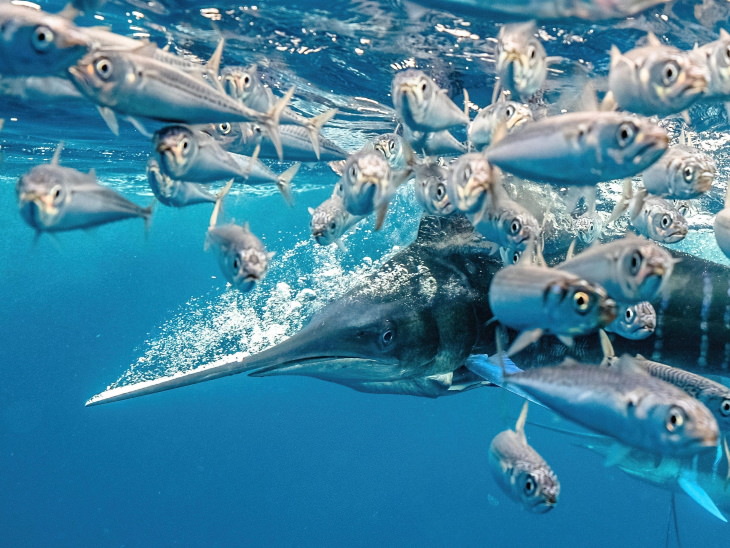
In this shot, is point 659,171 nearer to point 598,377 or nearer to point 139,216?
point 598,377

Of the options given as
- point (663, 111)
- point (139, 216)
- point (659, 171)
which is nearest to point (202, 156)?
point (139, 216)

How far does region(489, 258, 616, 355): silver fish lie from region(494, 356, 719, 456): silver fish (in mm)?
244

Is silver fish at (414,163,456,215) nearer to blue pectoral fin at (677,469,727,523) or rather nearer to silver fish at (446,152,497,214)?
silver fish at (446,152,497,214)

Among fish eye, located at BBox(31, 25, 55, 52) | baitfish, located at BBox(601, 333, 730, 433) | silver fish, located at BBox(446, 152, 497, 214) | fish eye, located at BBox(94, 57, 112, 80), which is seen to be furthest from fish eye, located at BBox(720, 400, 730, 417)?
fish eye, located at BBox(31, 25, 55, 52)

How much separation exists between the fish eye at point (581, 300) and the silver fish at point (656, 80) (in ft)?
3.38

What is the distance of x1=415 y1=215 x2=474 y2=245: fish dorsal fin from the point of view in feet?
20.3

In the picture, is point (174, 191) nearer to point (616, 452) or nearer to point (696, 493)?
point (616, 452)

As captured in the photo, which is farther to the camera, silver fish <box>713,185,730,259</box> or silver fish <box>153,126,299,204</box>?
silver fish <box>713,185,730,259</box>

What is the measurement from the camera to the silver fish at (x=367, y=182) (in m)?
3.14

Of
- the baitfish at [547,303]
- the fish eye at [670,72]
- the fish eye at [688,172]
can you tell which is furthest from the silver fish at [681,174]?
the baitfish at [547,303]

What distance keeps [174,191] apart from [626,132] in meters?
2.55

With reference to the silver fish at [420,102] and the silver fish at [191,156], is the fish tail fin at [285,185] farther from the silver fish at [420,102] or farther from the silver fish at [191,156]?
the silver fish at [420,102]

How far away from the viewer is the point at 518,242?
3.27 meters

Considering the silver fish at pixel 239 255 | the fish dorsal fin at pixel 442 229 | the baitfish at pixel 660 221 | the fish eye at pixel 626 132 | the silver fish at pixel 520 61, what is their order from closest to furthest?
1. the fish eye at pixel 626 132
2. the silver fish at pixel 239 255
3. the silver fish at pixel 520 61
4. the baitfish at pixel 660 221
5. the fish dorsal fin at pixel 442 229
